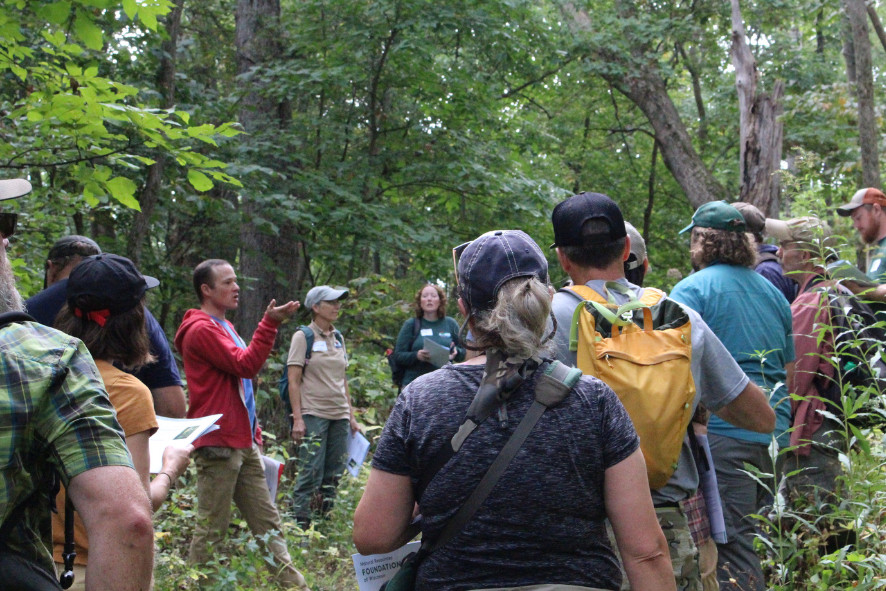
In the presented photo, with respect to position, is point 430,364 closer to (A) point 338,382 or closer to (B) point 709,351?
(A) point 338,382

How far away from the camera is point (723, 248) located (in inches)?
147

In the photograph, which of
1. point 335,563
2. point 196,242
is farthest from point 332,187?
point 335,563

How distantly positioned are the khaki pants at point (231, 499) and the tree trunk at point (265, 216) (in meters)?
5.23

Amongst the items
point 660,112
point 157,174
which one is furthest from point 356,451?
point 660,112

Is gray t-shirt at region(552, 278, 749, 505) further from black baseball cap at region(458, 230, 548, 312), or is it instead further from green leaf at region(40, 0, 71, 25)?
green leaf at region(40, 0, 71, 25)

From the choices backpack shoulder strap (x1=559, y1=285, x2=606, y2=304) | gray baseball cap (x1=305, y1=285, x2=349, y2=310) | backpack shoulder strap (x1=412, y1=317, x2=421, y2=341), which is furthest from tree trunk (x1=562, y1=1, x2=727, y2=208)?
backpack shoulder strap (x1=559, y1=285, x2=606, y2=304)

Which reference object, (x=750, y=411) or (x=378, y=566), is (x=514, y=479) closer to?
(x=378, y=566)

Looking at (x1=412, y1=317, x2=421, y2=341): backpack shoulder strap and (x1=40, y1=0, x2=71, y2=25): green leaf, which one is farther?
(x1=412, y1=317, x2=421, y2=341): backpack shoulder strap

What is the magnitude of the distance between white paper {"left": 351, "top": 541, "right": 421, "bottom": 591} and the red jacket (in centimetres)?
305

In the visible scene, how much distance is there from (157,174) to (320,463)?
3458 millimetres

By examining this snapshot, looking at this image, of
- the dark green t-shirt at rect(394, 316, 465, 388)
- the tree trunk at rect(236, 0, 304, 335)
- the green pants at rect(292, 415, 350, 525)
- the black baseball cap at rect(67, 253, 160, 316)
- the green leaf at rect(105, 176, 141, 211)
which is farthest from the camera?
the tree trunk at rect(236, 0, 304, 335)

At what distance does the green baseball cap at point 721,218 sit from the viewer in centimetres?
373

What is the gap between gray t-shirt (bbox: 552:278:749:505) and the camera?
2.62 meters

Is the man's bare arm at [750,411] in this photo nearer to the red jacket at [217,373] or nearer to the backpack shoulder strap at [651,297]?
the backpack shoulder strap at [651,297]
